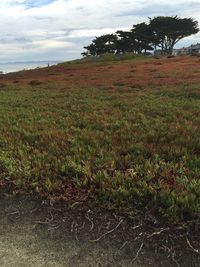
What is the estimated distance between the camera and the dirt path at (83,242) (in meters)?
3.77

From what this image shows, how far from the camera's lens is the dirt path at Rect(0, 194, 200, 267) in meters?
3.77

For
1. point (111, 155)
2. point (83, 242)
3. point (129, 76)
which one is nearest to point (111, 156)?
point (111, 155)

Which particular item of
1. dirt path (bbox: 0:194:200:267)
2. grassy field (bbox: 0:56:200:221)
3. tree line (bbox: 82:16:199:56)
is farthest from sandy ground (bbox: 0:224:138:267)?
tree line (bbox: 82:16:199:56)

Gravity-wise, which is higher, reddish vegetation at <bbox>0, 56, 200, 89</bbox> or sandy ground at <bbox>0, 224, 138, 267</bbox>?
sandy ground at <bbox>0, 224, 138, 267</bbox>

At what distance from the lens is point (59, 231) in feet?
14.1

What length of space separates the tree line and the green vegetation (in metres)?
50.0

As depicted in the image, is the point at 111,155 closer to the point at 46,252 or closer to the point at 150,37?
the point at 46,252

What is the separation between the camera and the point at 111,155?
641 cm

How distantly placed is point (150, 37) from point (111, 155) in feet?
187

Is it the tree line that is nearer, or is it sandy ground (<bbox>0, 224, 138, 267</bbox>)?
sandy ground (<bbox>0, 224, 138, 267</bbox>)

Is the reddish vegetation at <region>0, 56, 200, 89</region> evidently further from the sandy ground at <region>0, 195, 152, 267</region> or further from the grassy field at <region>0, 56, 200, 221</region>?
the sandy ground at <region>0, 195, 152, 267</region>

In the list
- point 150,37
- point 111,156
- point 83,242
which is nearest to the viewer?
point 83,242

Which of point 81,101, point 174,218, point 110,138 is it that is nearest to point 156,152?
point 110,138

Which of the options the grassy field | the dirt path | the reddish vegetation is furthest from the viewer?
the reddish vegetation
